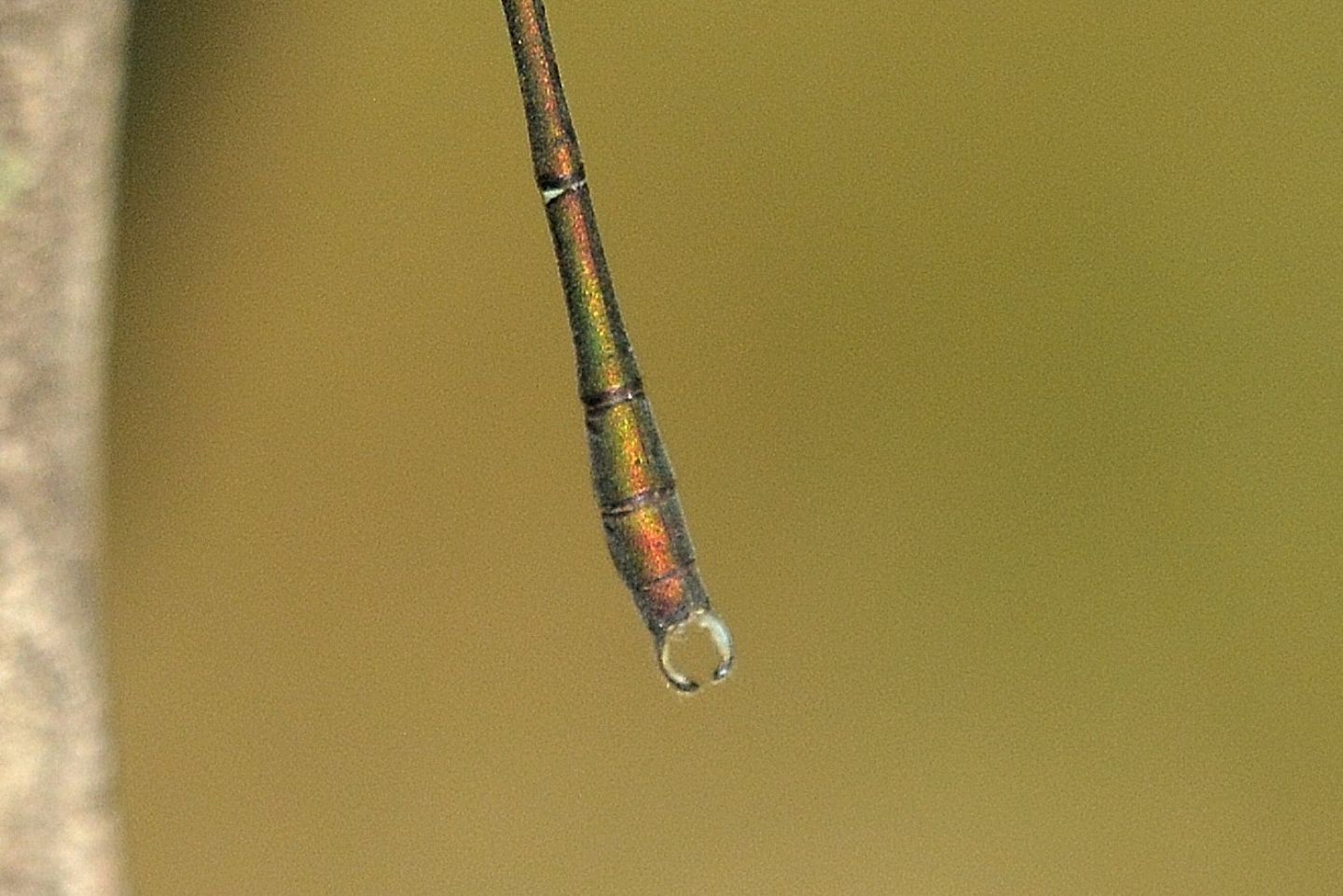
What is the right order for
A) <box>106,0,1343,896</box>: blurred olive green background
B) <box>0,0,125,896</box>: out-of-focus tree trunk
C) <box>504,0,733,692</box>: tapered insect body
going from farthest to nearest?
<box>106,0,1343,896</box>: blurred olive green background → <box>504,0,733,692</box>: tapered insect body → <box>0,0,125,896</box>: out-of-focus tree trunk

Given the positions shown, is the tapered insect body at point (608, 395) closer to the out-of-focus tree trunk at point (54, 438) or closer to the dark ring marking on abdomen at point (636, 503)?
the dark ring marking on abdomen at point (636, 503)

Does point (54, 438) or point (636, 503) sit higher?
point (54, 438)

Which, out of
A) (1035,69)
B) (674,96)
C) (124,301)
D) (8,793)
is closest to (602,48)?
(674,96)

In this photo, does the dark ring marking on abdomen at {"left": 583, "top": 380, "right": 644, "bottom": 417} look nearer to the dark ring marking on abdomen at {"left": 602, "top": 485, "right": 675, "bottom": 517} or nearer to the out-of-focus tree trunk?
the dark ring marking on abdomen at {"left": 602, "top": 485, "right": 675, "bottom": 517}

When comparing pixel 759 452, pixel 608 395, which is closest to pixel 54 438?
pixel 608 395

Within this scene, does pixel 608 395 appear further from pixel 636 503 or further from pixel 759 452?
pixel 759 452

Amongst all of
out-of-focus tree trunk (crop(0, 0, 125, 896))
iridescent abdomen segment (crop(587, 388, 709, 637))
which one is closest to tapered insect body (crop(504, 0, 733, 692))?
iridescent abdomen segment (crop(587, 388, 709, 637))
